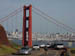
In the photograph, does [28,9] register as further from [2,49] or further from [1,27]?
[2,49]

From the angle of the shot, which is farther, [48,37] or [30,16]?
[48,37]

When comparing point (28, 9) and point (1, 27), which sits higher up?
point (28, 9)

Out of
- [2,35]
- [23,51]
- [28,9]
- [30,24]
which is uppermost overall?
[28,9]

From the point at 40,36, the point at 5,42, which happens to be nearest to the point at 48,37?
the point at 40,36

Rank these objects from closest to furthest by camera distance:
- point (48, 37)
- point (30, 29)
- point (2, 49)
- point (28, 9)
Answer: point (2, 49) → point (30, 29) → point (28, 9) → point (48, 37)

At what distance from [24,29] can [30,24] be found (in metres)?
3.18

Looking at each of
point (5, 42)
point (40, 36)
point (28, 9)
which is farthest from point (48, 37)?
point (5, 42)

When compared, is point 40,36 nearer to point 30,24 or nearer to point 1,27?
point 30,24

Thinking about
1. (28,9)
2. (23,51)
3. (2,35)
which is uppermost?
(28,9)

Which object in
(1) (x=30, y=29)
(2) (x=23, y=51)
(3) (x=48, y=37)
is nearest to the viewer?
(2) (x=23, y=51)

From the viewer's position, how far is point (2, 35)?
43125mm

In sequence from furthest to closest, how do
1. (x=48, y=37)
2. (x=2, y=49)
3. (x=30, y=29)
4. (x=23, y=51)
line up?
(x=48, y=37), (x=30, y=29), (x=2, y=49), (x=23, y=51)

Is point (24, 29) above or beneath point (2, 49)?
above

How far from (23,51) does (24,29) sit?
107ft
